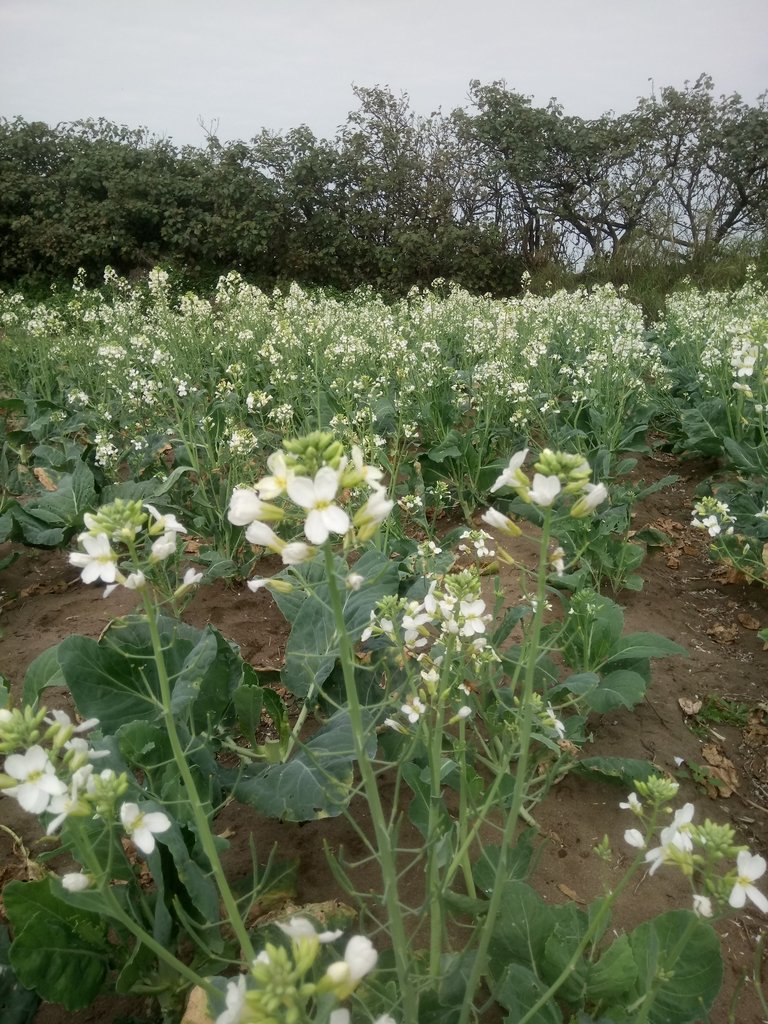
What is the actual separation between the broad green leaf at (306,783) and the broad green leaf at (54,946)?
16.2 inches

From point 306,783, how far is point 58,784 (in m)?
0.72

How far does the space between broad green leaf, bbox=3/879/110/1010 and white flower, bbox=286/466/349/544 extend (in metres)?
1.08

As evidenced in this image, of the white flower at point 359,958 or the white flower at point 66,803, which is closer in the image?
the white flower at point 359,958

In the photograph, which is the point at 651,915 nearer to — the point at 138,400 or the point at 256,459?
the point at 256,459

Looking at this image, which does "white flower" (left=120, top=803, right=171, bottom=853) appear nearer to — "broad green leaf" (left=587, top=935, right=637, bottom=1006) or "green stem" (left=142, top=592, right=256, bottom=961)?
"green stem" (left=142, top=592, right=256, bottom=961)

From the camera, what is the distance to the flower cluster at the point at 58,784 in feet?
3.32

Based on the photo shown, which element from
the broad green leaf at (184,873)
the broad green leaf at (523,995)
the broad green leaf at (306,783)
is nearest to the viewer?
the broad green leaf at (523,995)

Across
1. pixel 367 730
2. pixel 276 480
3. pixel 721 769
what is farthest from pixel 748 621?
pixel 276 480

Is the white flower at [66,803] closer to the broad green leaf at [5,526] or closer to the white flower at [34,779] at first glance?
the white flower at [34,779]

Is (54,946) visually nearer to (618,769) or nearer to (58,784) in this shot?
(58,784)

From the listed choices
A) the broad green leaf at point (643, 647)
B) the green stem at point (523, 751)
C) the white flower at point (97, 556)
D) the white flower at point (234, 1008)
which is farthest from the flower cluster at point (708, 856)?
the broad green leaf at point (643, 647)

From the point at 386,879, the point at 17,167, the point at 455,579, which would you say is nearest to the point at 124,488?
the point at 455,579

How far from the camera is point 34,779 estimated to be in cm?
103

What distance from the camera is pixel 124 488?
11.5 feet
